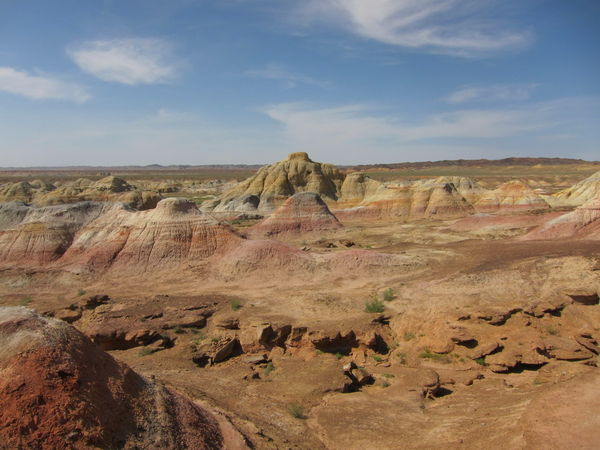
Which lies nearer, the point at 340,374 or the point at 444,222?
the point at 340,374

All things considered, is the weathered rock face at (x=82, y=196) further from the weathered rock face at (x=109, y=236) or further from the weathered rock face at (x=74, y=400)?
the weathered rock face at (x=74, y=400)

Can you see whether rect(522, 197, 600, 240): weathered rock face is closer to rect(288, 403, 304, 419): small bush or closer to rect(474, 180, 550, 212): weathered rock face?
rect(474, 180, 550, 212): weathered rock face

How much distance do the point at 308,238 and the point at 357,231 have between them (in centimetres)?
731

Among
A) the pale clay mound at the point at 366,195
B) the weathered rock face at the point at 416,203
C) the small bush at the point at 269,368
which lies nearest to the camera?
the small bush at the point at 269,368

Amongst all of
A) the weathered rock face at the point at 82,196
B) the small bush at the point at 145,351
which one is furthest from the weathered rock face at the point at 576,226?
the weathered rock face at the point at 82,196

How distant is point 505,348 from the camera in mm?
13867

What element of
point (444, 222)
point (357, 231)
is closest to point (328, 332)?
point (357, 231)

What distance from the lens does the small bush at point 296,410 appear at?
33.7ft

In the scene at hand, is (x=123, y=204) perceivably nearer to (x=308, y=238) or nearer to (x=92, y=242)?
(x=92, y=242)

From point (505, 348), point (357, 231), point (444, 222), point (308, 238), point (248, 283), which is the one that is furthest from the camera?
point (444, 222)

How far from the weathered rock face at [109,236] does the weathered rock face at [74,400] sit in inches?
682

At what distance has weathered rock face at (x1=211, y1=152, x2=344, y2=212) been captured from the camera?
59844 mm

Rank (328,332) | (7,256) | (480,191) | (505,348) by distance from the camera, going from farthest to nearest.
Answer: (480,191) → (7,256) → (328,332) → (505,348)

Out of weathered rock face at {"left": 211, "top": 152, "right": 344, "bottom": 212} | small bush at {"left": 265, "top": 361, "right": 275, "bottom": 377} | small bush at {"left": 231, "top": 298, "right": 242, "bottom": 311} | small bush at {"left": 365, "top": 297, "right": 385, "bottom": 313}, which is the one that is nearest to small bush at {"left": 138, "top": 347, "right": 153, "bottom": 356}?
small bush at {"left": 231, "top": 298, "right": 242, "bottom": 311}
